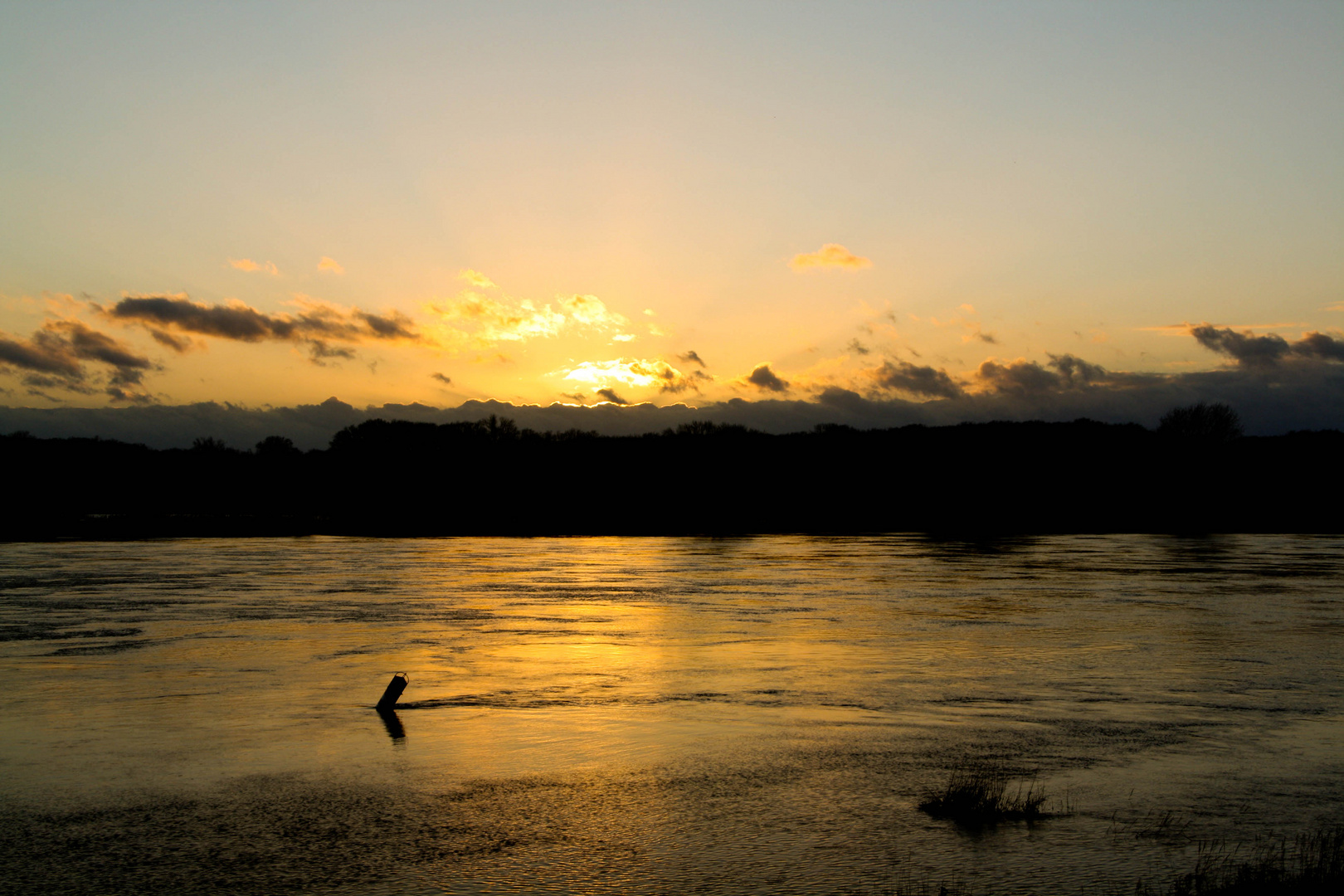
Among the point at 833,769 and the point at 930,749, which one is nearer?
the point at 833,769

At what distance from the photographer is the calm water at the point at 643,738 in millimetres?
8336

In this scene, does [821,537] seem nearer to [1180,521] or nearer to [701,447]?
[1180,521]

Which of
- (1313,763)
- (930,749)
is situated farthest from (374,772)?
(1313,763)

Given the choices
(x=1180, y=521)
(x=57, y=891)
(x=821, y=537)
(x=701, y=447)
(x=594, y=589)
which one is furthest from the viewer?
(x=701, y=447)

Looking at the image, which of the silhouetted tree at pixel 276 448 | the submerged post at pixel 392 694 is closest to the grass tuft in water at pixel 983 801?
the submerged post at pixel 392 694

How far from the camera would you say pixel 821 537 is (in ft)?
226

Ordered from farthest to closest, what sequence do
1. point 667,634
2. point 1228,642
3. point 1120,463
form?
point 1120,463 < point 667,634 < point 1228,642

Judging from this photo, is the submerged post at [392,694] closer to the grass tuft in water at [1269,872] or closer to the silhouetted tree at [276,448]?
the grass tuft in water at [1269,872]

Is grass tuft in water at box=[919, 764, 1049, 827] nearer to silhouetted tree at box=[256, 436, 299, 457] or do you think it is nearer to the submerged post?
the submerged post

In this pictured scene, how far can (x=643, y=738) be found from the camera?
1241cm

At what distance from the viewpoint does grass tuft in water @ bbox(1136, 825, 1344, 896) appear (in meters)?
7.46

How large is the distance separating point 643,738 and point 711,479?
145 meters

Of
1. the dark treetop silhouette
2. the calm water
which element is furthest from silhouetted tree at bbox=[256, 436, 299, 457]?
the calm water

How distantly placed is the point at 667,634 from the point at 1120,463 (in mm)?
137668
